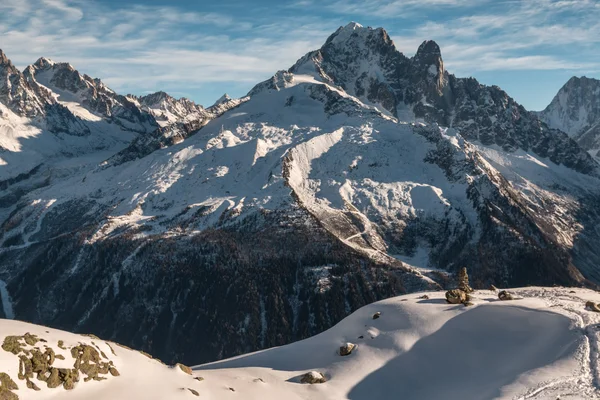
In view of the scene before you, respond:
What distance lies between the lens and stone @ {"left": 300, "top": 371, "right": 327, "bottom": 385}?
3386 inches

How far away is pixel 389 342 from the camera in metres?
94.1

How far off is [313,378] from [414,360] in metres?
15.2

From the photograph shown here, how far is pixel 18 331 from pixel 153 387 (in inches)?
652

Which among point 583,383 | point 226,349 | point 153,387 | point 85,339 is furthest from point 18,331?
point 226,349

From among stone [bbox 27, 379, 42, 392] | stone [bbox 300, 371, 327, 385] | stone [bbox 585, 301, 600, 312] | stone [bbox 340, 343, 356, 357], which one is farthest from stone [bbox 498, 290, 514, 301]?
stone [bbox 27, 379, 42, 392]

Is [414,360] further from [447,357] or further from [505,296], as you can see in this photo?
[505,296]

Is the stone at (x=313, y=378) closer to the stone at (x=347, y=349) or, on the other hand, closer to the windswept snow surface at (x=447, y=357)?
the windswept snow surface at (x=447, y=357)

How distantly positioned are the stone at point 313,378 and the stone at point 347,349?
779cm

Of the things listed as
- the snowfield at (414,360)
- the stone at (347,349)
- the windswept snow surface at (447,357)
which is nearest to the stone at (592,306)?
the windswept snow surface at (447,357)

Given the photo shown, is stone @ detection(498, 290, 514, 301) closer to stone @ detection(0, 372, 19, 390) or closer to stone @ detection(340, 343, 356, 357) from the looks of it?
stone @ detection(340, 343, 356, 357)

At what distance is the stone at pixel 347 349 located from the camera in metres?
94.1

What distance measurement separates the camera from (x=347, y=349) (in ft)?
309

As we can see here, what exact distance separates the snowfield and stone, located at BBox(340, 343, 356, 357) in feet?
3.08

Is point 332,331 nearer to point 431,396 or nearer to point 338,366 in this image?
point 338,366
